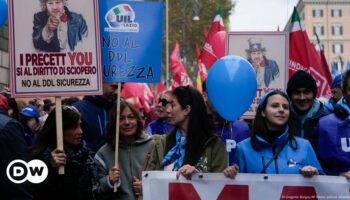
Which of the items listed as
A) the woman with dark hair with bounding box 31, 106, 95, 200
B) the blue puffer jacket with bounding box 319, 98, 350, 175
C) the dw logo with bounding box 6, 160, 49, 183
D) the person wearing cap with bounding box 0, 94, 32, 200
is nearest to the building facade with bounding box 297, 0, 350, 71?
the blue puffer jacket with bounding box 319, 98, 350, 175

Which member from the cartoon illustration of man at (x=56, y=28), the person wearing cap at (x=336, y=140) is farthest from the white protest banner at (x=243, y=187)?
the cartoon illustration of man at (x=56, y=28)

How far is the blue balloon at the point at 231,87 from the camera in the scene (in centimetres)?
541

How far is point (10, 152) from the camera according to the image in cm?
341

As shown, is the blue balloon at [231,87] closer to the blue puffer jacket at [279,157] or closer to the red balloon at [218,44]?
the blue puffer jacket at [279,157]

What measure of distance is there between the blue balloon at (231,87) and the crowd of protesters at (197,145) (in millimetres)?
199

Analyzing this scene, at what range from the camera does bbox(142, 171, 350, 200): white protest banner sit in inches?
186

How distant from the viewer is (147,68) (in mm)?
6418

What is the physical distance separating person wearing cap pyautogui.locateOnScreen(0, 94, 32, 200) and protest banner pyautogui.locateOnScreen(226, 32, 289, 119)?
4.13m

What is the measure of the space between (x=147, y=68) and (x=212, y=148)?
183cm

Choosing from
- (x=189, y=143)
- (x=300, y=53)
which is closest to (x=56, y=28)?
(x=189, y=143)

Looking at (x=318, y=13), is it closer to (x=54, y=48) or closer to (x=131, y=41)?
(x=131, y=41)

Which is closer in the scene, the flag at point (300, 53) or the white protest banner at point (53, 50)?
the white protest banner at point (53, 50)

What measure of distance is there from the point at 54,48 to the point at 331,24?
417ft

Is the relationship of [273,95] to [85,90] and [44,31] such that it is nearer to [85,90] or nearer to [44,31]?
[85,90]
